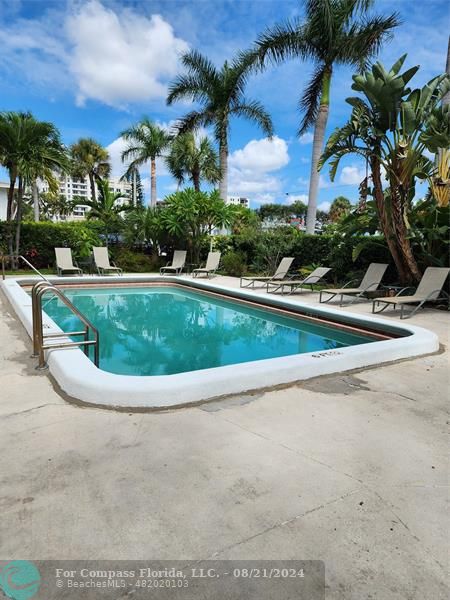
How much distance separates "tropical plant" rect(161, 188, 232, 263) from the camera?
16797mm

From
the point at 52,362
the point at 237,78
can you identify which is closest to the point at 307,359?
the point at 52,362

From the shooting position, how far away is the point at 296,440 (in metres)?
3.21

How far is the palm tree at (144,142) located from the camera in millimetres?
28859

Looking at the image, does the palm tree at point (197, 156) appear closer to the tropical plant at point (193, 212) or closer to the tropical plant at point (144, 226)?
the tropical plant at point (144, 226)

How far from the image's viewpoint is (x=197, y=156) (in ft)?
76.1

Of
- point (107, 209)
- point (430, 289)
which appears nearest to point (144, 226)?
point (107, 209)

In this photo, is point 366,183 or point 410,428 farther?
point 366,183

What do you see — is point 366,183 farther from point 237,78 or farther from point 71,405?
point 237,78

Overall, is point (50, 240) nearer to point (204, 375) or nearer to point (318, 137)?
point (318, 137)

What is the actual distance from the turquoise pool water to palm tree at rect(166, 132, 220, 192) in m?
13.1

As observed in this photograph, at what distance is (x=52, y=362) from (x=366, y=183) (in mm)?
8754

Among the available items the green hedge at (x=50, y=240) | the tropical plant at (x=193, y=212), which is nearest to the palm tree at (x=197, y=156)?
the tropical plant at (x=193, y=212)

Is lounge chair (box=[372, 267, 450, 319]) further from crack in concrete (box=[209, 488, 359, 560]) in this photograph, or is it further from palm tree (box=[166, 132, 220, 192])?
palm tree (box=[166, 132, 220, 192])

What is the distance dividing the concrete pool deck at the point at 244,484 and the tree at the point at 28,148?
1307cm
